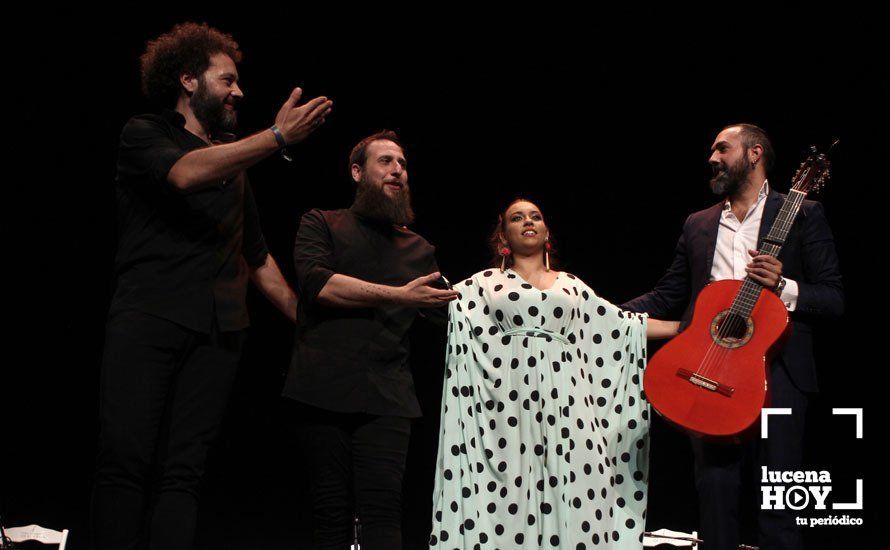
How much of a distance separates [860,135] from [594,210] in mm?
1466

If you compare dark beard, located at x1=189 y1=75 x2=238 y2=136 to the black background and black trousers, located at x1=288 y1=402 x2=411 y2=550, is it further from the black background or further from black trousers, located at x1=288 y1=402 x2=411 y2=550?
the black background

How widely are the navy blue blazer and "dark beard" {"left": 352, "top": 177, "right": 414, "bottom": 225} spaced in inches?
44.3

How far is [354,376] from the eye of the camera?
2.56 m

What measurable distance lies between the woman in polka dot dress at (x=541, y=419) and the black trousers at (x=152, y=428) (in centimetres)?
124

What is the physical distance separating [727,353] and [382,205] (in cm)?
126

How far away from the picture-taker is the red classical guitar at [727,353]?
2.80m

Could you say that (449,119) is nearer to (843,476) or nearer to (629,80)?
(629,80)

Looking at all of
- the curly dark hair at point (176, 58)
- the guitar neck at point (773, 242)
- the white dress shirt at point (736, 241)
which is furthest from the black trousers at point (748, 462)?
the curly dark hair at point (176, 58)

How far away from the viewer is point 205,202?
7.26ft

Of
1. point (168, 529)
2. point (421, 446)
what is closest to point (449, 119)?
point (421, 446)

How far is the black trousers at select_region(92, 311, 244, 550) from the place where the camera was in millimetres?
1954

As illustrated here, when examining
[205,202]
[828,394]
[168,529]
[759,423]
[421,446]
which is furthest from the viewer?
[421,446]

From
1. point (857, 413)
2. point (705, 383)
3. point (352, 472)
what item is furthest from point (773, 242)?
point (857, 413)

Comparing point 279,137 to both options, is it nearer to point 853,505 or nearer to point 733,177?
point 733,177
